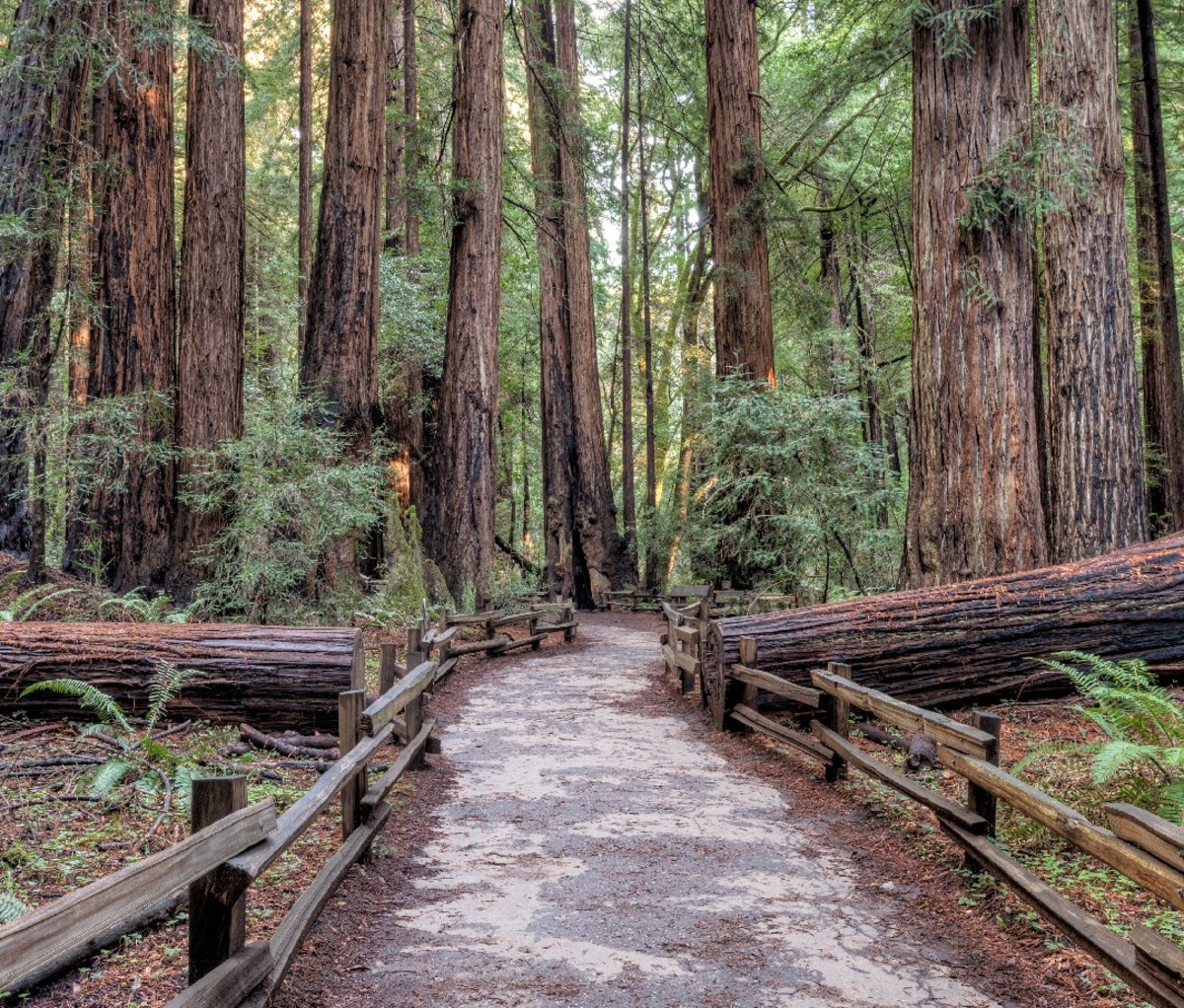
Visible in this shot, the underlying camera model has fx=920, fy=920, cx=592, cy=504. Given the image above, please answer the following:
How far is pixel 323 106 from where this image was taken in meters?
24.5

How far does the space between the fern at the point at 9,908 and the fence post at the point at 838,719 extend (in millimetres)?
5451

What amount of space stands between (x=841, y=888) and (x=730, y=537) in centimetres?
1157

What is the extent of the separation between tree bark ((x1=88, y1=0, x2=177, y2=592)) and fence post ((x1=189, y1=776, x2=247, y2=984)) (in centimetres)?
873

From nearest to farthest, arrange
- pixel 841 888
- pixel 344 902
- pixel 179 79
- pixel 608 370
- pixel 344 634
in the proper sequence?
pixel 344 902 < pixel 841 888 < pixel 344 634 < pixel 179 79 < pixel 608 370

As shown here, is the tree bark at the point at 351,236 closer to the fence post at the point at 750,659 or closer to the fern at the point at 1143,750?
the fence post at the point at 750,659

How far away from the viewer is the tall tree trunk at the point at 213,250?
1168 centimetres

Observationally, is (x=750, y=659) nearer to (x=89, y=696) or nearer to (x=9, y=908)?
(x=89, y=696)

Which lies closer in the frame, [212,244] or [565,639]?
[212,244]

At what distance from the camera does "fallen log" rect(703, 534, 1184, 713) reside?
26.8 ft

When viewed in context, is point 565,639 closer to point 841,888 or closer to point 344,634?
point 344,634

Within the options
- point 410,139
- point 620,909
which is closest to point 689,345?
point 410,139

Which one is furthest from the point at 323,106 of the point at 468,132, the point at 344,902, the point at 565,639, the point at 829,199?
the point at 344,902

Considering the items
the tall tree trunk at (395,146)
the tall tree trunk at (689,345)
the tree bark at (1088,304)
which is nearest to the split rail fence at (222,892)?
the tree bark at (1088,304)

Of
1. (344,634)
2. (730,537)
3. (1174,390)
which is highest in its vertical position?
(1174,390)
